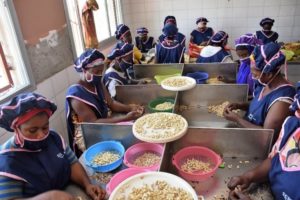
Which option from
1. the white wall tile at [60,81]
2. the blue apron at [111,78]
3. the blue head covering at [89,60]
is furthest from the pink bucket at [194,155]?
the white wall tile at [60,81]

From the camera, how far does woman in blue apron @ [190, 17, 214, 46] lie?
199 inches

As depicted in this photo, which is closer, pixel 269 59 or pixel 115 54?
pixel 269 59

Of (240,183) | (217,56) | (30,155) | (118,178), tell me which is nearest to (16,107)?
(30,155)

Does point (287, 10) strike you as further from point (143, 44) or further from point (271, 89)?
point (271, 89)

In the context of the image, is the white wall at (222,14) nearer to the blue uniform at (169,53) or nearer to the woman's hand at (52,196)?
the blue uniform at (169,53)

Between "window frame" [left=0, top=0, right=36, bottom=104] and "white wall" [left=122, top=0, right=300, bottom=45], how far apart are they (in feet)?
11.9

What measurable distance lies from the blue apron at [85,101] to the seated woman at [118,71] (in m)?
0.50

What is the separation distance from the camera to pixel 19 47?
2.39 m

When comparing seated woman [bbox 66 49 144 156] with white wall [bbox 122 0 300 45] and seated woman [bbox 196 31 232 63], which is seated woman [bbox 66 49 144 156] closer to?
seated woman [bbox 196 31 232 63]

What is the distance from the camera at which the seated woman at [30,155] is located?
122 cm

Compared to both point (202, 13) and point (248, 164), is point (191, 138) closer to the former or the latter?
point (248, 164)

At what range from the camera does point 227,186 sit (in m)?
1.51

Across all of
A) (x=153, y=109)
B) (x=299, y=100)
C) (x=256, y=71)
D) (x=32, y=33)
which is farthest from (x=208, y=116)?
(x=32, y=33)

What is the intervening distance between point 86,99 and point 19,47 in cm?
93
